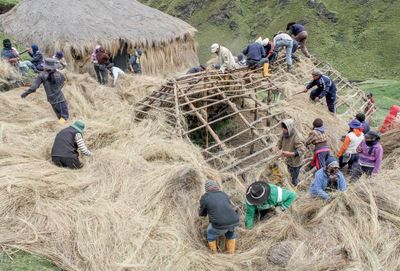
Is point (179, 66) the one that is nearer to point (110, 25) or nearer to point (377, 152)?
point (110, 25)

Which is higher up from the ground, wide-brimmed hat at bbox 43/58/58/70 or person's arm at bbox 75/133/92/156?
wide-brimmed hat at bbox 43/58/58/70

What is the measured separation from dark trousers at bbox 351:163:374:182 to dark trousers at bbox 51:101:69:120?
18.7 ft

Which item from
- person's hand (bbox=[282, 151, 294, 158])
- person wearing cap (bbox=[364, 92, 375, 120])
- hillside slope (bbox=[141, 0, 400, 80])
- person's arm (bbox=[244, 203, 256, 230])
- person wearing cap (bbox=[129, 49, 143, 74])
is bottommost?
hillside slope (bbox=[141, 0, 400, 80])

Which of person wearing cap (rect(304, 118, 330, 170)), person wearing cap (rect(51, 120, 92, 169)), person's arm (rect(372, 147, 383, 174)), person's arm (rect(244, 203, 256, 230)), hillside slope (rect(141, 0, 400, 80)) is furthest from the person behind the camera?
hillside slope (rect(141, 0, 400, 80))

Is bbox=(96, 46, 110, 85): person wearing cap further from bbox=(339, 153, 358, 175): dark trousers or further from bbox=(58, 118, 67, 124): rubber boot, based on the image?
bbox=(339, 153, 358, 175): dark trousers

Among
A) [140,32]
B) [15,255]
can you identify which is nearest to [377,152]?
[15,255]

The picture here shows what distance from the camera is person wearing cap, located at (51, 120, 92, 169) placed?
19.5 feet

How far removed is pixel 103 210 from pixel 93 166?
4.11ft

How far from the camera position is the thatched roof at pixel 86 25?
12567mm

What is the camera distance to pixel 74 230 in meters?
4.68

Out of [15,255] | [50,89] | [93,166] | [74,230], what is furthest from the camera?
[50,89]

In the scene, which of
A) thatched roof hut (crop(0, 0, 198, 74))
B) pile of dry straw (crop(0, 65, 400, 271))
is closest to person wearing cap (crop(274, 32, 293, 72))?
thatched roof hut (crop(0, 0, 198, 74))

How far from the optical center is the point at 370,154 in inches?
247

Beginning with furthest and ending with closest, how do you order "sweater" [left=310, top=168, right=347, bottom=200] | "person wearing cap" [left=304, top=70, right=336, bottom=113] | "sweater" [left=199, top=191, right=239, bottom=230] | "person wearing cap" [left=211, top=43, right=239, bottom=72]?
"person wearing cap" [left=211, top=43, right=239, bottom=72]
"person wearing cap" [left=304, top=70, right=336, bottom=113]
"sweater" [left=310, top=168, right=347, bottom=200]
"sweater" [left=199, top=191, right=239, bottom=230]
